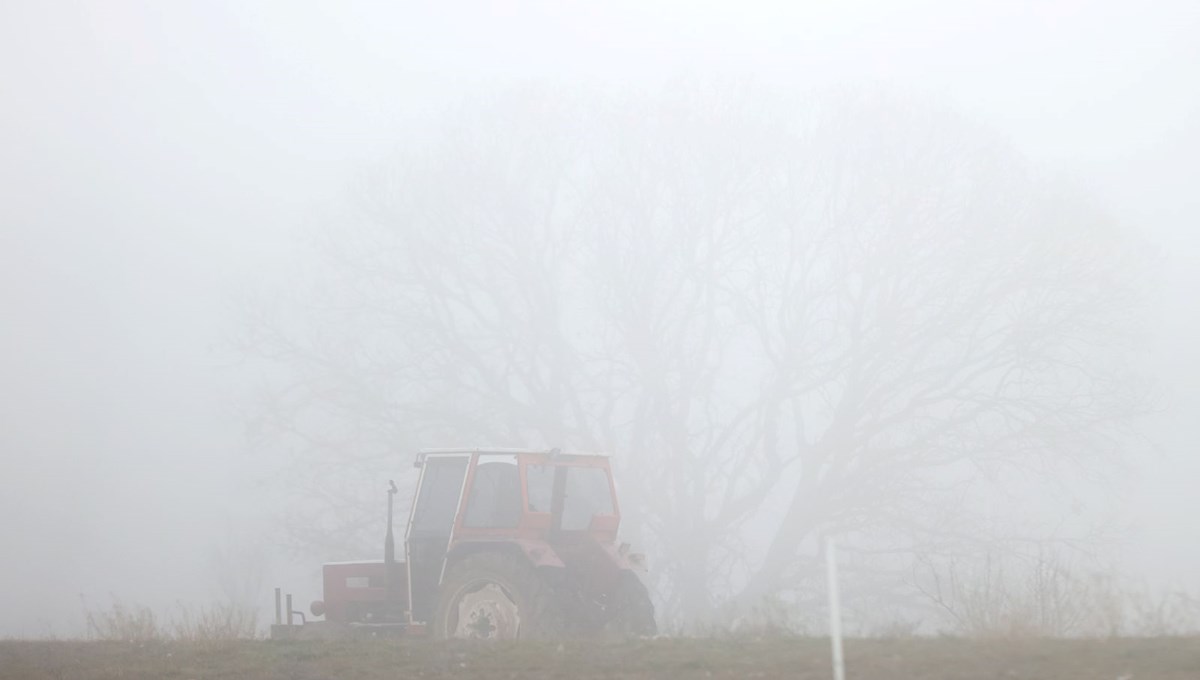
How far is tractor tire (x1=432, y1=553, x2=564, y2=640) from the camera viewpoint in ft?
42.0

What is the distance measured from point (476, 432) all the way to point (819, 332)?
→ 697 centimetres

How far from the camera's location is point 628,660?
894cm

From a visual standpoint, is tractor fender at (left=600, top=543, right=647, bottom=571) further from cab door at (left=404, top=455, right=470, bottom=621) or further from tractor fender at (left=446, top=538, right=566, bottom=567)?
cab door at (left=404, top=455, right=470, bottom=621)

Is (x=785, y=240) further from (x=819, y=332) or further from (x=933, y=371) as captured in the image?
(x=933, y=371)

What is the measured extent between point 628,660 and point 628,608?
492 centimetres

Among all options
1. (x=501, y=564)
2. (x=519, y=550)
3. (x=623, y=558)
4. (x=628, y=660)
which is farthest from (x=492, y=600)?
(x=628, y=660)

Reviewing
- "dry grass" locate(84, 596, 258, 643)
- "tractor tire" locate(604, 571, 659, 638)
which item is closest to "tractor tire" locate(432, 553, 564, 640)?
"tractor tire" locate(604, 571, 659, 638)

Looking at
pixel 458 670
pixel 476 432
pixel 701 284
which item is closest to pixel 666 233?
pixel 701 284

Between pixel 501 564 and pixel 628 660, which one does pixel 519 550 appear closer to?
pixel 501 564

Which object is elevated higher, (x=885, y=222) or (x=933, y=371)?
(x=885, y=222)

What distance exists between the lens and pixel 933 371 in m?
25.1

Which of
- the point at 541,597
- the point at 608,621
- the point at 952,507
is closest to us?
the point at 541,597

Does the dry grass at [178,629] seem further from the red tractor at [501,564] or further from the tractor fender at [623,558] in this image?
the tractor fender at [623,558]

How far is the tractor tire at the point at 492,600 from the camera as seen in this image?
1281 cm
